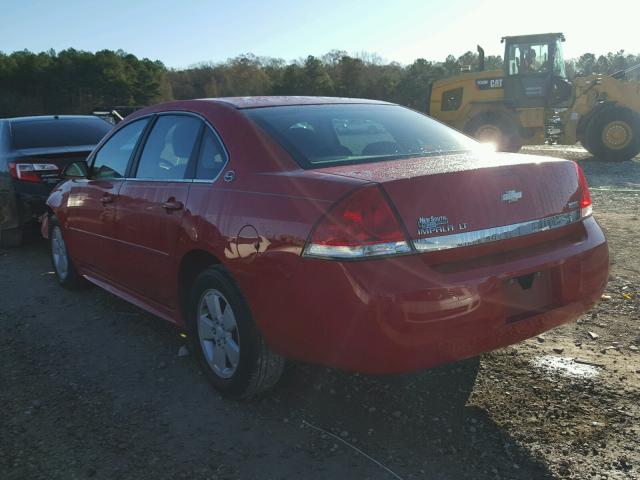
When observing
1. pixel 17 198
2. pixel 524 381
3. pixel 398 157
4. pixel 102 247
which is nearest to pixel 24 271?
pixel 17 198

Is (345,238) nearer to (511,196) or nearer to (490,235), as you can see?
(490,235)

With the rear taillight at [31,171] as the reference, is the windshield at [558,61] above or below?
above

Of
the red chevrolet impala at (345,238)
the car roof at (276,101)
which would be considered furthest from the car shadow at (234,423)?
the car roof at (276,101)

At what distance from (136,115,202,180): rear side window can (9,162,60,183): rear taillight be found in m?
3.62

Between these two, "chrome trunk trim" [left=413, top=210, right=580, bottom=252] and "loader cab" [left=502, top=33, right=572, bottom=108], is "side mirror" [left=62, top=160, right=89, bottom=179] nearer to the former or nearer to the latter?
"chrome trunk trim" [left=413, top=210, right=580, bottom=252]

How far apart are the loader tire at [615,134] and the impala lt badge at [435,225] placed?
45.9ft

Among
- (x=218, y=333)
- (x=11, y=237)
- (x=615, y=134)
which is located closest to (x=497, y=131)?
(x=615, y=134)

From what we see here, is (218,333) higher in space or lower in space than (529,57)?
lower

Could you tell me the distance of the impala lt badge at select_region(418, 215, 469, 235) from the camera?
255 centimetres

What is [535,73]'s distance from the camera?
15.9 m

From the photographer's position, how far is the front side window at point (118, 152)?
4352mm

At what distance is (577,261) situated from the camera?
2.97 m

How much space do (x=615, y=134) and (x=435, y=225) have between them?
14.2m

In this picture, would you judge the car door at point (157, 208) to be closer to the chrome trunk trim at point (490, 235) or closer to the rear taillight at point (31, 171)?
the chrome trunk trim at point (490, 235)
